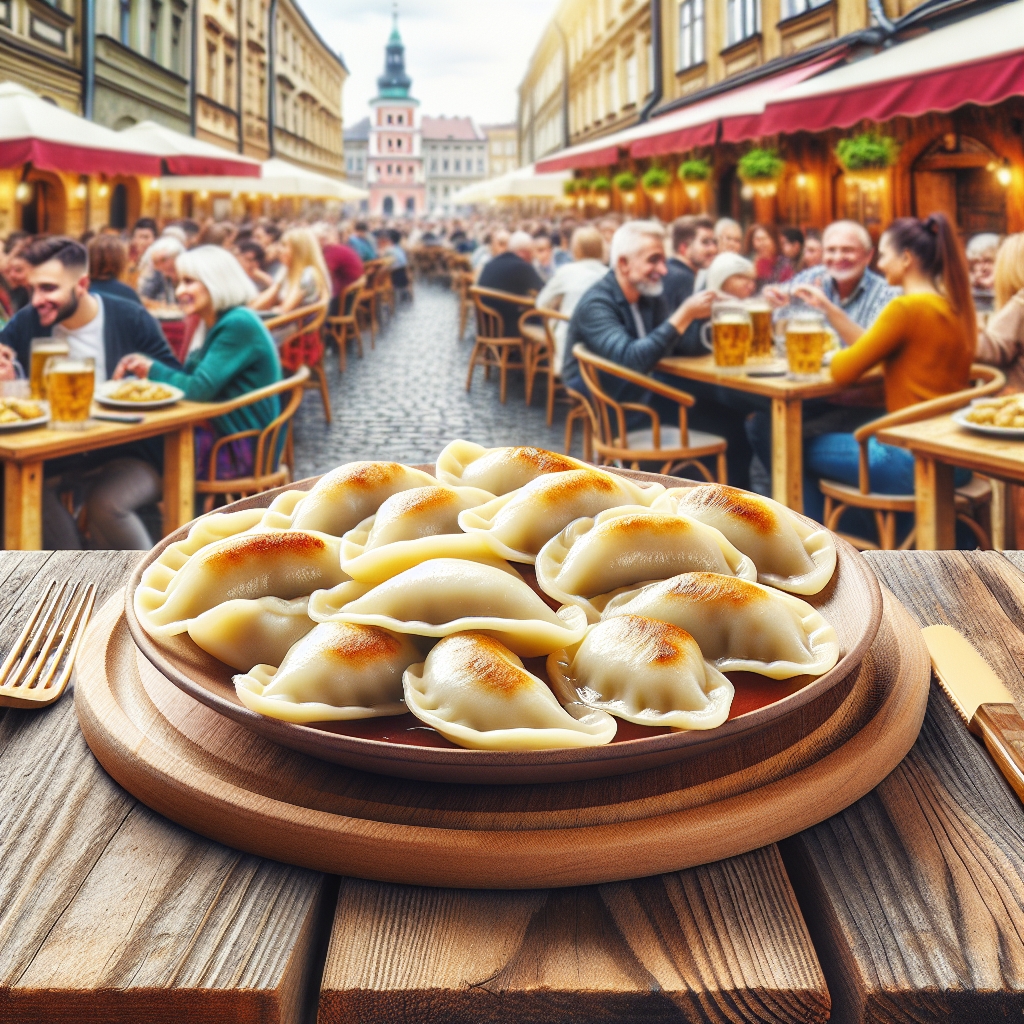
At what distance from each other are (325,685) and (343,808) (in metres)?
0.11

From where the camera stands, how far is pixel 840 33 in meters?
12.4

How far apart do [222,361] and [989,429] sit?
8.57 ft

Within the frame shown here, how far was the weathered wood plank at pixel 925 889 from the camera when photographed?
0.66 metres

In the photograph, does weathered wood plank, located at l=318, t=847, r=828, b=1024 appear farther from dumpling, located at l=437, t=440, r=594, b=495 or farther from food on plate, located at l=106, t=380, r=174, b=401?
food on plate, located at l=106, t=380, r=174, b=401

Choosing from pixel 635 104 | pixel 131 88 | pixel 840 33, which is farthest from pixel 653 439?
pixel 635 104

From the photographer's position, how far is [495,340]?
356 inches

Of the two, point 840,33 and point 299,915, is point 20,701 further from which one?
point 840,33

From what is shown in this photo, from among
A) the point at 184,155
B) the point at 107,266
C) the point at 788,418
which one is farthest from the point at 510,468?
the point at 184,155

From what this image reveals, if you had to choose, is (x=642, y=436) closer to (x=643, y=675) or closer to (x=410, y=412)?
(x=643, y=675)

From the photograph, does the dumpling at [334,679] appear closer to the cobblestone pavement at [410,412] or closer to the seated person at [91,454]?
the seated person at [91,454]

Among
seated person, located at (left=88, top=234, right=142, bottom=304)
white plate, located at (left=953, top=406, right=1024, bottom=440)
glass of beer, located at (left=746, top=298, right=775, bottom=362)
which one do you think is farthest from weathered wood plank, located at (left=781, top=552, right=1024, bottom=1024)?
seated person, located at (left=88, top=234, right=142, bottom=304)

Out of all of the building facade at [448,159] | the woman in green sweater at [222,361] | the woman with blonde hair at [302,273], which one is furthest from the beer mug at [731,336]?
the building facade at [448,159]

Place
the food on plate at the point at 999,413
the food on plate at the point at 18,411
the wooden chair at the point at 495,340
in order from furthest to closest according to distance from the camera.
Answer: the wooden chair at the point at 495,340 → the food on plate at the point at 18,411 → the food on plate at the point at 999,413

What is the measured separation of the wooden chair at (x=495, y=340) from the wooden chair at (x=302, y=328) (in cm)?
Result: 172
